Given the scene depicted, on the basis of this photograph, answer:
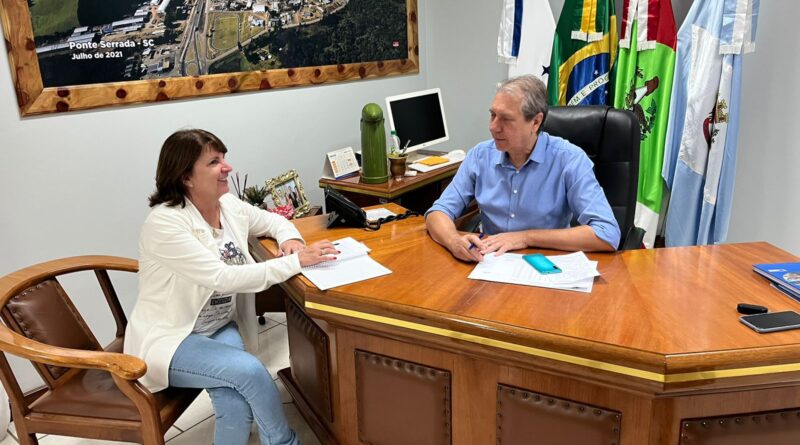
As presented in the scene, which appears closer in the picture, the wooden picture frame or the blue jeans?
the blue jeans

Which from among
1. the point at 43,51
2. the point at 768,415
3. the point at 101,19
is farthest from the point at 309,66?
the point at 768,415

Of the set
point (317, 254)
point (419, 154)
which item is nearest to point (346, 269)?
point (317, 254)

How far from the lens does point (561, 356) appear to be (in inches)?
52.7

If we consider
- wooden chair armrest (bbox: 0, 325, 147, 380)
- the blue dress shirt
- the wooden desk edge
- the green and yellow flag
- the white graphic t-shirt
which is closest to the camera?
the wooden desk edge

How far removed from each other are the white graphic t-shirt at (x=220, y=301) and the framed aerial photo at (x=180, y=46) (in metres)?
0.97

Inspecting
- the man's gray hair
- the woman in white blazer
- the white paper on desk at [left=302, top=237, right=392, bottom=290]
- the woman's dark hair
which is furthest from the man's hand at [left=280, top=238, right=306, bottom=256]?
the man's gray hair

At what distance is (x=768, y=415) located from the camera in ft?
4.45

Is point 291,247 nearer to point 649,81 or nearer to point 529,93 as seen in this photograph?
point 529,93

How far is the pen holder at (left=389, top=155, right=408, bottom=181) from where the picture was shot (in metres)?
3.23

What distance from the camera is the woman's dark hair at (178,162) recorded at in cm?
182

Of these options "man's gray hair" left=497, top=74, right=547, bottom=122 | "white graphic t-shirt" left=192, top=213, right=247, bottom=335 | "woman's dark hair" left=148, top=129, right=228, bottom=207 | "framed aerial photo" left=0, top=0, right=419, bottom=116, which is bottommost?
"white graphic t-shirt" left=192, top=213, right=247, bottom=335

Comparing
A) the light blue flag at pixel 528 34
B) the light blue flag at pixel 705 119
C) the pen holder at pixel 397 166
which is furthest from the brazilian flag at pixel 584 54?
the pen holder at pixel 397 166

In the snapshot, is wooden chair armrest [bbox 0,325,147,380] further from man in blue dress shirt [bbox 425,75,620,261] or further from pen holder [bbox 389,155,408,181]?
pen holder [bbox 389,155,408,181]

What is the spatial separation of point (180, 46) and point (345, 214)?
1226mm
